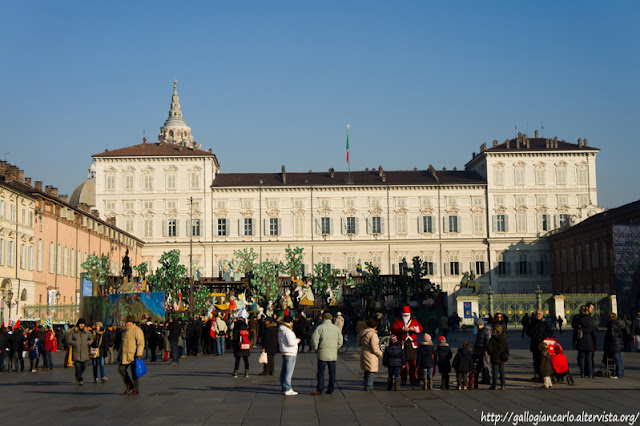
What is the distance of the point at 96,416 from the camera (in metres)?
12.9

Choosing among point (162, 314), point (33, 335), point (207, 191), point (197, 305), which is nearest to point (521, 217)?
point (207, 191)

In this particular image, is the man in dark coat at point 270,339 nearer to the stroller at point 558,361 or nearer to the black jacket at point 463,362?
the black jacket at point 463,362

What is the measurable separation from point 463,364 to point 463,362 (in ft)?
0.13

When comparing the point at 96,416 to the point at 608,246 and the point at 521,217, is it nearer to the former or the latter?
the point at 608,246

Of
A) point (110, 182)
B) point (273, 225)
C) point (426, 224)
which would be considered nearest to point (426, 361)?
point (273, 225)

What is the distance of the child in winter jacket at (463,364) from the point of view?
1595 centimetres

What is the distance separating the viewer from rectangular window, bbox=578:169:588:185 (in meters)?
81.0

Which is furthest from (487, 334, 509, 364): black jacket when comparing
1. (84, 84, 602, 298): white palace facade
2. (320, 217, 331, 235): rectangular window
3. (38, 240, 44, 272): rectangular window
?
(320, 217, 331, 235): rectangular window

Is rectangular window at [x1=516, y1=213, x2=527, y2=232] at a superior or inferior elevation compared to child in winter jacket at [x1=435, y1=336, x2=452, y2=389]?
superior

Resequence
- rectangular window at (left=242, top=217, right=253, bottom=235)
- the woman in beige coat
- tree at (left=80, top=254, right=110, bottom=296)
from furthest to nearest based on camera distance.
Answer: rectangular window at (left=242, top=217, right=253, bottom=235), tree at (left=80, top=254, right=110, bottom=296), the woman in beige coat

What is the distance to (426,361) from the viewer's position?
645 inches

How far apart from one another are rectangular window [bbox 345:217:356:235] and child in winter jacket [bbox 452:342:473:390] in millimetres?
64970

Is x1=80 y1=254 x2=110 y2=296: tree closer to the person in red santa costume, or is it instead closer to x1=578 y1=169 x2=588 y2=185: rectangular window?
the person in red santa costume

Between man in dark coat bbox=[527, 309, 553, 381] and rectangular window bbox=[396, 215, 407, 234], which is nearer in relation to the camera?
man in dark coat bbox=[527, 309, 553, 381]
